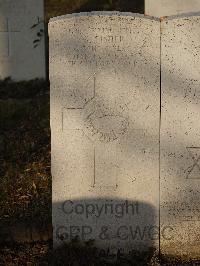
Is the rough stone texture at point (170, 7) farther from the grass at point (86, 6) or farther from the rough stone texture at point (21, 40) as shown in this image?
the grass at point (86, 6)

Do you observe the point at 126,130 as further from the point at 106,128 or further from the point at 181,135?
the point at 181,135

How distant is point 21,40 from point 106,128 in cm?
547

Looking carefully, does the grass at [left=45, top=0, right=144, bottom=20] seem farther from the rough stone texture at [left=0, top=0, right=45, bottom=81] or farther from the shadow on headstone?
the shadow on headstone

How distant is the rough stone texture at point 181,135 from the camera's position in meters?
3.43

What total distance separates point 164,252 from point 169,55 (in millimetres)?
1364

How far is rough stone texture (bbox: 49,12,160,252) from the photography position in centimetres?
343

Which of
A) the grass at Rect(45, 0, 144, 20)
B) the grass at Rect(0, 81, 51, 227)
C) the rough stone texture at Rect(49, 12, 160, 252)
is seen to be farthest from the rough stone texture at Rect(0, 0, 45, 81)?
the rough stone texture at Rect(49, 12, 160, 252)

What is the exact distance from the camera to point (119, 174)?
3629 millimetres

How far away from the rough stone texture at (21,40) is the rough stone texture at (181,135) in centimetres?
541

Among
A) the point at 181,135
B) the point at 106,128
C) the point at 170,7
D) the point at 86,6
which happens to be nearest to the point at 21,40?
the point at 170,7

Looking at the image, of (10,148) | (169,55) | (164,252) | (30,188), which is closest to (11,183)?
(30,188)

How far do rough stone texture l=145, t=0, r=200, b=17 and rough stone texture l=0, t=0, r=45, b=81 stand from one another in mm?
1820

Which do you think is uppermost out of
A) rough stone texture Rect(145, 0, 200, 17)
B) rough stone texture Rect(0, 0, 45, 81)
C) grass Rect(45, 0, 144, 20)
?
grass Rect(45, 0, 144, 20)

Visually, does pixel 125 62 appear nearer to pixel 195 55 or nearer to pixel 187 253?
pixel 195 55
